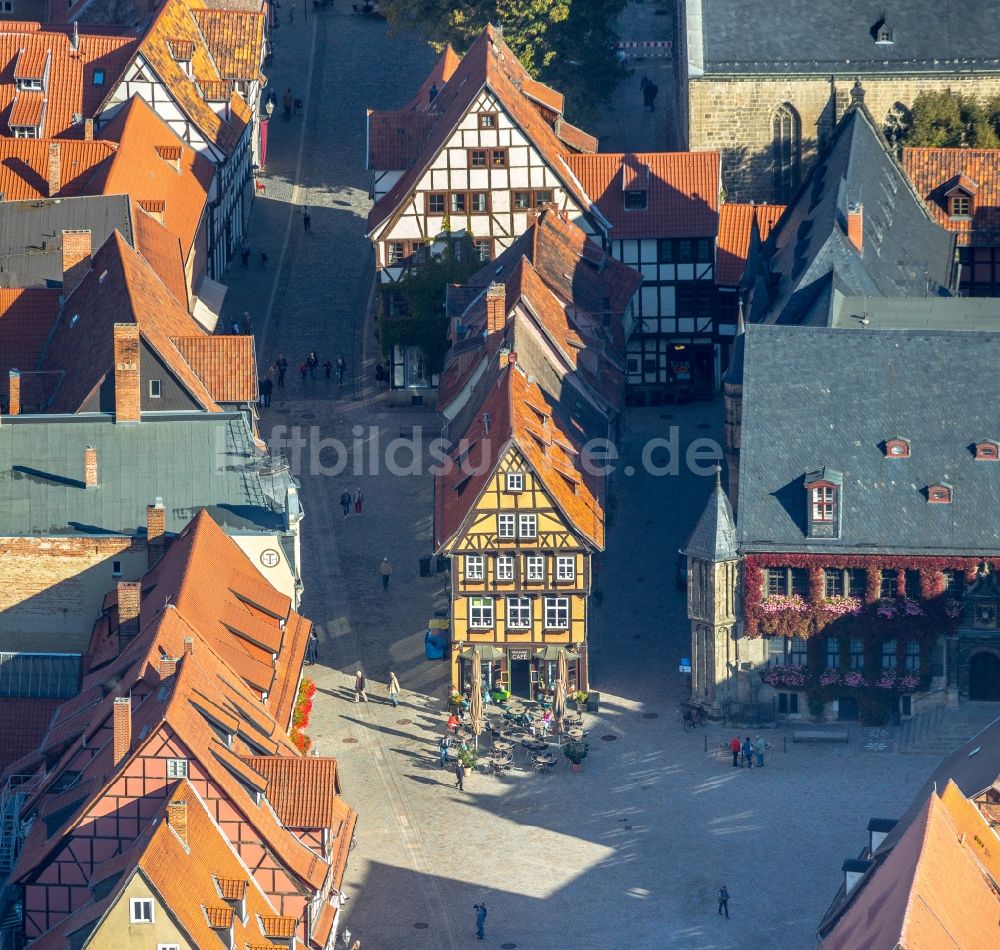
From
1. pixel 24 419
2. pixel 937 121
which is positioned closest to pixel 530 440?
pixel 24 419

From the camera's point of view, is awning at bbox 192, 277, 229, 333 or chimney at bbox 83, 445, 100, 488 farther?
awning at bbox 192, 277, 229, 333

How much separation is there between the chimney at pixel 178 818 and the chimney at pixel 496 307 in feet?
127

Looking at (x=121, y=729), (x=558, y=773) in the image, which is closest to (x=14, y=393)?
(x=558, y=773)

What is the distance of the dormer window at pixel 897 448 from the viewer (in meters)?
122

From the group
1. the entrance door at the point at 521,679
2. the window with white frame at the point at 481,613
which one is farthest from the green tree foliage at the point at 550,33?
the entrance door at the point at 521,679

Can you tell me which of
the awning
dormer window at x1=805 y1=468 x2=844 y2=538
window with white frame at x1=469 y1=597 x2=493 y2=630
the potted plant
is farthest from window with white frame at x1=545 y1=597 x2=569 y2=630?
the awning

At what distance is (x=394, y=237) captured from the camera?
14825 centimetres

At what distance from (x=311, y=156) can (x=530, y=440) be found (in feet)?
160

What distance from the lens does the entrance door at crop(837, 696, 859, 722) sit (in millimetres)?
123625

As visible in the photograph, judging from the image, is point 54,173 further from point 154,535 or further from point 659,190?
point 154,535

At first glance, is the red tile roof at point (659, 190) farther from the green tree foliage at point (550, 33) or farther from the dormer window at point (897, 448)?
the dormer window at point (897, 448)

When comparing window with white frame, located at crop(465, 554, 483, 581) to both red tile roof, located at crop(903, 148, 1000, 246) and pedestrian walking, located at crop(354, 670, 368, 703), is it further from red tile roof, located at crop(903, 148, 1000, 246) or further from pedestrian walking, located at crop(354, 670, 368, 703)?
red tile roof, located at crop(903, 148, 1000, 246)

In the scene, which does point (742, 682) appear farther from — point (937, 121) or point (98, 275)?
point (937, 121)

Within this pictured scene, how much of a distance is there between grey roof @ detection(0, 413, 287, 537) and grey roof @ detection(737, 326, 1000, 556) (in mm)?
17723
